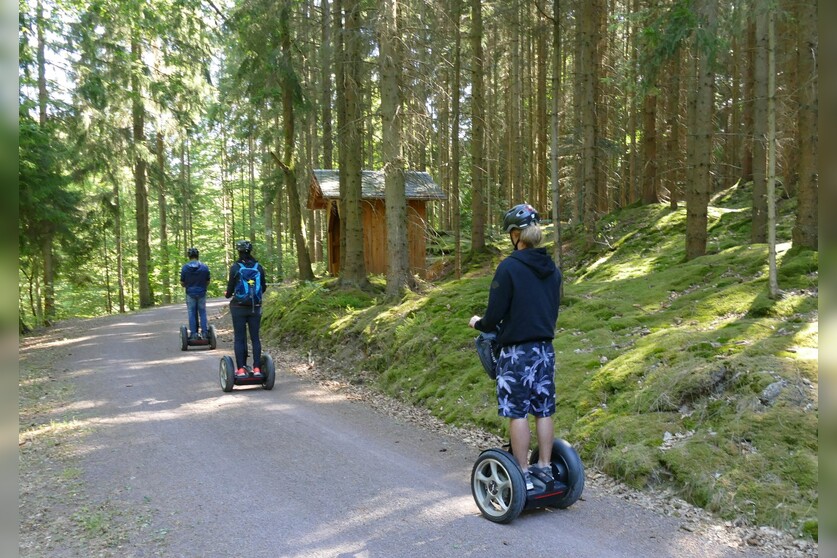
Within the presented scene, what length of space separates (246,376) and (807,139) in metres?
9.87

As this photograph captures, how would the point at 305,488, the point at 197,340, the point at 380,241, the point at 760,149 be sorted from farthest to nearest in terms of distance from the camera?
1. the point at 380,241
2. the point at 197,340
3. the point at 760,149
4. the point at 305,488

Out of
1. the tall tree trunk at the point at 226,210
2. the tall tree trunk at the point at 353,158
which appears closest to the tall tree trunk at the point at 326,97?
the tall tree trunk at the point at 353,158

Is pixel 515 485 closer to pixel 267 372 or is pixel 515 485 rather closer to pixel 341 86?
pixel 267 372

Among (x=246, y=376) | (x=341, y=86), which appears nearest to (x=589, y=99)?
(x=341, y=86)

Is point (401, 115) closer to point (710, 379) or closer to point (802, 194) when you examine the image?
point (802, 194)

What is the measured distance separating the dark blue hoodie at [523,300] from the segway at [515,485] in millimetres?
982

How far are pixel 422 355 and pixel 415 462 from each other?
162 inches

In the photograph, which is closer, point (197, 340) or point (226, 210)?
point (197, 340)

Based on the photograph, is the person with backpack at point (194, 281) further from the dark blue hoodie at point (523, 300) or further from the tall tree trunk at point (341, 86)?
the dark blue hoodie at point (523, 300)

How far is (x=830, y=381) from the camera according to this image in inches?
90.0

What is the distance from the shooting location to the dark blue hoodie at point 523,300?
4.77 metres

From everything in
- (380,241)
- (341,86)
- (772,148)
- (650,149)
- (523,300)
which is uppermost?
(341,86)

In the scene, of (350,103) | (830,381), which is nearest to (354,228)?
(350,103)

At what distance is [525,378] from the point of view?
4801 millimetres
